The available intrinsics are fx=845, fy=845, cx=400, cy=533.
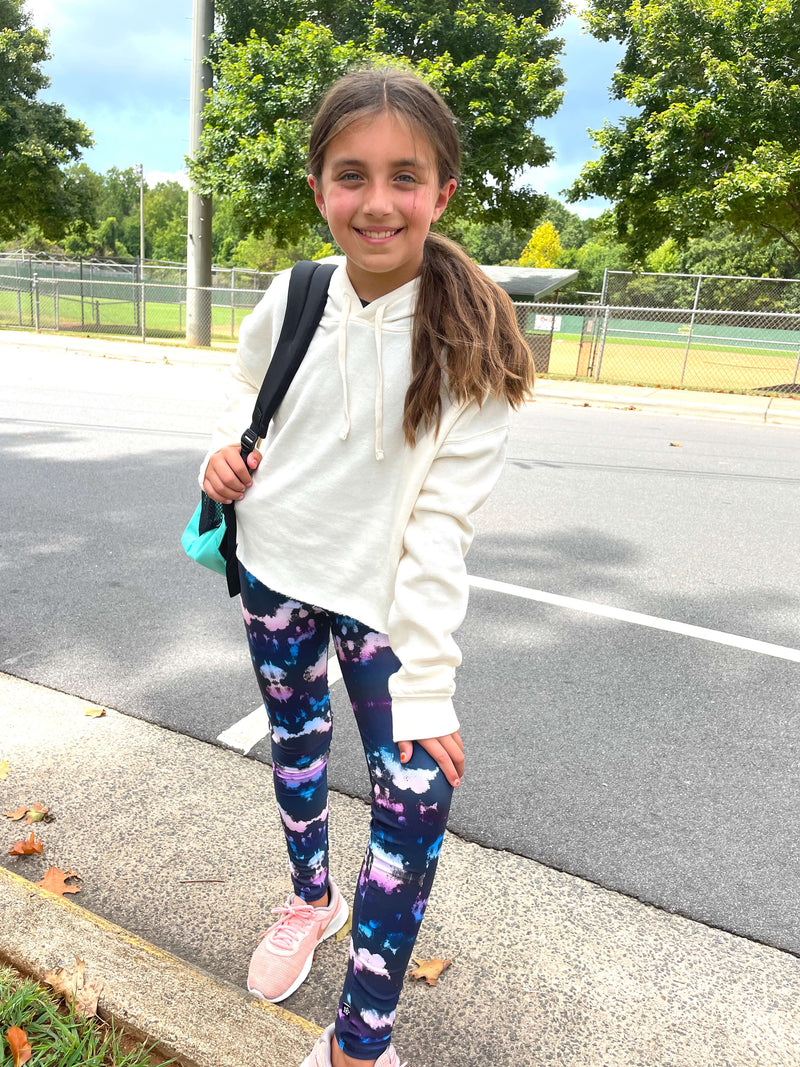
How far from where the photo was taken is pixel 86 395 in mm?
10648

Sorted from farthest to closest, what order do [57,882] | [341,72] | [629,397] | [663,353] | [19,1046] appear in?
[663,353] < [341,72] < [629,397] < [57,882] < [19,1046]

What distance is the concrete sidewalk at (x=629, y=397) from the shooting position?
1262cm

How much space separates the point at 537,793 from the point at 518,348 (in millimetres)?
1664

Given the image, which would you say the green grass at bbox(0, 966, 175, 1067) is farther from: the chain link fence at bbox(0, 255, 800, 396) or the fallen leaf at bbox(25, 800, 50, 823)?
the chain link fence at bbox(0, 255, 800, 396)

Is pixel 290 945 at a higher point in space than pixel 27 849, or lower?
higher

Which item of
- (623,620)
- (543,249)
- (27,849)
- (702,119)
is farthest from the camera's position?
(543,249)

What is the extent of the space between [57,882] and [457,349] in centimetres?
170

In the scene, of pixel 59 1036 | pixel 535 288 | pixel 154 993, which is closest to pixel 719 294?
pixel 535 288

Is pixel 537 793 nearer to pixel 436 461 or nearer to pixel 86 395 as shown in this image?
pixel 436 461

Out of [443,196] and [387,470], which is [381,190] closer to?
[443,196]

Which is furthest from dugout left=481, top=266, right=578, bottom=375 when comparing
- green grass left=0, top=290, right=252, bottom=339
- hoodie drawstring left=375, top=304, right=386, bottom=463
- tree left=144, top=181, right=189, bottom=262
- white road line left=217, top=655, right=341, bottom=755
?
tree left=144, top=181, right=189, bottom=262

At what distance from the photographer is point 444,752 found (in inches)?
54.1

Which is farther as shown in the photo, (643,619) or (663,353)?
(663,353)

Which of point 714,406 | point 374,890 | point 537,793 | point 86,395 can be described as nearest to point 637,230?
point 714,406
